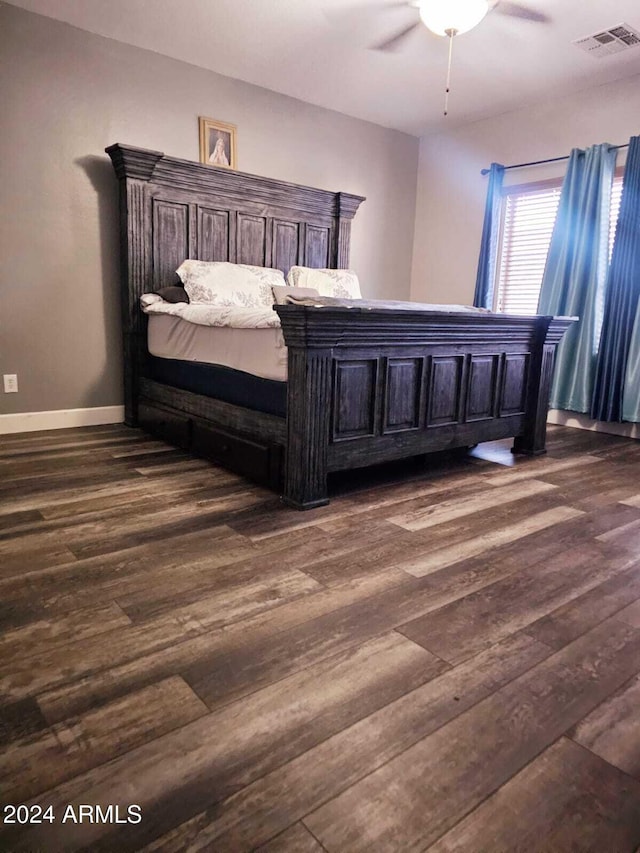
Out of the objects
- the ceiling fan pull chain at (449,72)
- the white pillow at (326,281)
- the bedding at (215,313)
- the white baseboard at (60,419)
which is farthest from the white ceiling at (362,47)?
the white baseboard at (60,419)

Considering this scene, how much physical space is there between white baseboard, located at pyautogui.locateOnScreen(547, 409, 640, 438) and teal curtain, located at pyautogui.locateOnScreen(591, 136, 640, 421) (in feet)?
0.39

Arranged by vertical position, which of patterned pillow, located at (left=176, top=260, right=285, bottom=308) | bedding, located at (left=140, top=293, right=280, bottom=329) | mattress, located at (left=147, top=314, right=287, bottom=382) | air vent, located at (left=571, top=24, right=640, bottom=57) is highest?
air vent, located at (left=571, top=24, right=640, bottom=57)

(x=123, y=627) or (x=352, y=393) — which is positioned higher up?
(x=352, y=393)

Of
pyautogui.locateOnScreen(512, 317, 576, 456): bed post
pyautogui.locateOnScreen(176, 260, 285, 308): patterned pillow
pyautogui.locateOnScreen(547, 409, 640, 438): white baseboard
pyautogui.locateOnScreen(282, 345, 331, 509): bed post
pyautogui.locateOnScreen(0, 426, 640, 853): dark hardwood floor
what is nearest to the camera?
pyautogui.locateOnScreen(0, 426, 640, 853): dark hardwood floor

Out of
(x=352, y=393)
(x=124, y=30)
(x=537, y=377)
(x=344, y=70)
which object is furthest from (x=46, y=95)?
(x=537, y=377)

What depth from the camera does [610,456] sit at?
363 centimetres

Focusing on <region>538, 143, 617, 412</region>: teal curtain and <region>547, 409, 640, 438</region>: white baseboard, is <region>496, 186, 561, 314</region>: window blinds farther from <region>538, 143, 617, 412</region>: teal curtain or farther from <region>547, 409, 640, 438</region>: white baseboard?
<region>547, 409, 640, 438</region>: white baseboard

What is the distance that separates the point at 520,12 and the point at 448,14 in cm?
64

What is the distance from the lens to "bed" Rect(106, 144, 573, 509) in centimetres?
245

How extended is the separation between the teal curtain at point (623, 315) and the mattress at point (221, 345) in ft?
9.41

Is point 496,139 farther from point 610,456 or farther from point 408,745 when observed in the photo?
point 408,745

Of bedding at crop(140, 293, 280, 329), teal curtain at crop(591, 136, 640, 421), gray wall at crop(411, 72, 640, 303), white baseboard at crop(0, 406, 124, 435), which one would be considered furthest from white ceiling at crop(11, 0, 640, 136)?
white baseboard at crop(0, 406, 124, 435)

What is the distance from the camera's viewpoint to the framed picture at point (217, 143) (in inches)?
165

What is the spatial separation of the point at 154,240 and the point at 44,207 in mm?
684
